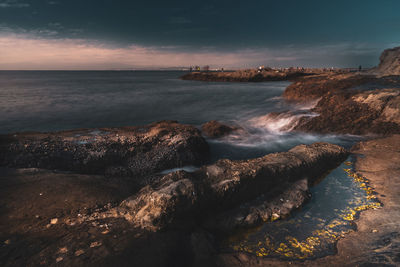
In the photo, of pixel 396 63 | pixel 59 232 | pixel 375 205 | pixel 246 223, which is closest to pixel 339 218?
pixel 375 205

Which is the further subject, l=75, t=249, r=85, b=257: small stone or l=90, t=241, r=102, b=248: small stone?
l=90, t=241, r=102, b=248: small stone

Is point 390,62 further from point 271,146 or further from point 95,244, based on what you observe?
point 95,244

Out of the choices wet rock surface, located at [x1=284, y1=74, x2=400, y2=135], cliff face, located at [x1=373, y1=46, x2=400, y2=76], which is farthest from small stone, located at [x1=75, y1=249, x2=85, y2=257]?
cliff face, located at [x1=373, y1=46, x2=400, y2=76]

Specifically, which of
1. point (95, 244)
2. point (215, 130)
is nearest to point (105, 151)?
point (95, 244)

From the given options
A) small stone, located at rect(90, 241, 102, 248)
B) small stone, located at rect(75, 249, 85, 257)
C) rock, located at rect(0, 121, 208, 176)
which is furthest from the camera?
rock, located at rect(0, 121, 208, 176)

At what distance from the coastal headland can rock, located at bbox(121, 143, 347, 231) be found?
0.06 feet

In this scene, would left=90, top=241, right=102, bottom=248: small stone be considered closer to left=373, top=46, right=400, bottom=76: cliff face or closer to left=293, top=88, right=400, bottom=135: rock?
left=293, top=88, right=400, bottom=135: rock

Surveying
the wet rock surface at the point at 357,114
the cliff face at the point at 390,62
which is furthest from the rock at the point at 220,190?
the cliff face at the point at 390,62

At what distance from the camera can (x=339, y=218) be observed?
11.9 ft

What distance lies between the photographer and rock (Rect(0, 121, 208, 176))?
18.2 ft

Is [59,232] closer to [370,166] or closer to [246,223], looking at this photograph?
[246,223]

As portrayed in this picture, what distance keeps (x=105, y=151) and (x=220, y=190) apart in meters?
3.72

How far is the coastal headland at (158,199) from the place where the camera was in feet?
8.75

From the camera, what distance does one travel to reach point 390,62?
36125 millimetres
